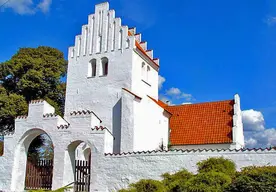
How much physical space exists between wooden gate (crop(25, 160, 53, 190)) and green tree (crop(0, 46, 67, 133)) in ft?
17.7

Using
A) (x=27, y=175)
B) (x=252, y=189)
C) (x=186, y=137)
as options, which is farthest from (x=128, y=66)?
(x=252, y=189)

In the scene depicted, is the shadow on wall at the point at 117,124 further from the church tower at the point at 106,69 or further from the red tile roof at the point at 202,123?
the red tile roof at the point at 202,123

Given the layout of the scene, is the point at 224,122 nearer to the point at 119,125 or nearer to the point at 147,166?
the point at 119,125

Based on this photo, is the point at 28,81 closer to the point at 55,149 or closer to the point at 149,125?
the point at 55,149

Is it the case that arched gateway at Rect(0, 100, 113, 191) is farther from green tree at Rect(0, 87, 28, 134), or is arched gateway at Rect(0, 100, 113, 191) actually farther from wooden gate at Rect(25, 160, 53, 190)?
green tree at Rect(0, 87, 28, 134)

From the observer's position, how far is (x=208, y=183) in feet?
32.5

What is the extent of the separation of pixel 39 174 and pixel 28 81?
7.85 meters

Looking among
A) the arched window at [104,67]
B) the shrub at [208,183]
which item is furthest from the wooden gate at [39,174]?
the shrub at [208,183]

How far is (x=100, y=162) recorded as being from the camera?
15.5m

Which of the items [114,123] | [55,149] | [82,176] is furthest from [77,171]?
[114,123]

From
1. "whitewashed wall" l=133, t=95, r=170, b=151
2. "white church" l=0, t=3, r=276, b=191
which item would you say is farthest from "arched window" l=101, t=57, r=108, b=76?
"whitewashed wall" l=133, t=95, r=170, b=151

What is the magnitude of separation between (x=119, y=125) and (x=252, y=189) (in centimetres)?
1015

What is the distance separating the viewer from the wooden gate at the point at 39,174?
18188 millimetres

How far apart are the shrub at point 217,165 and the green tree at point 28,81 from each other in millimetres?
14666
